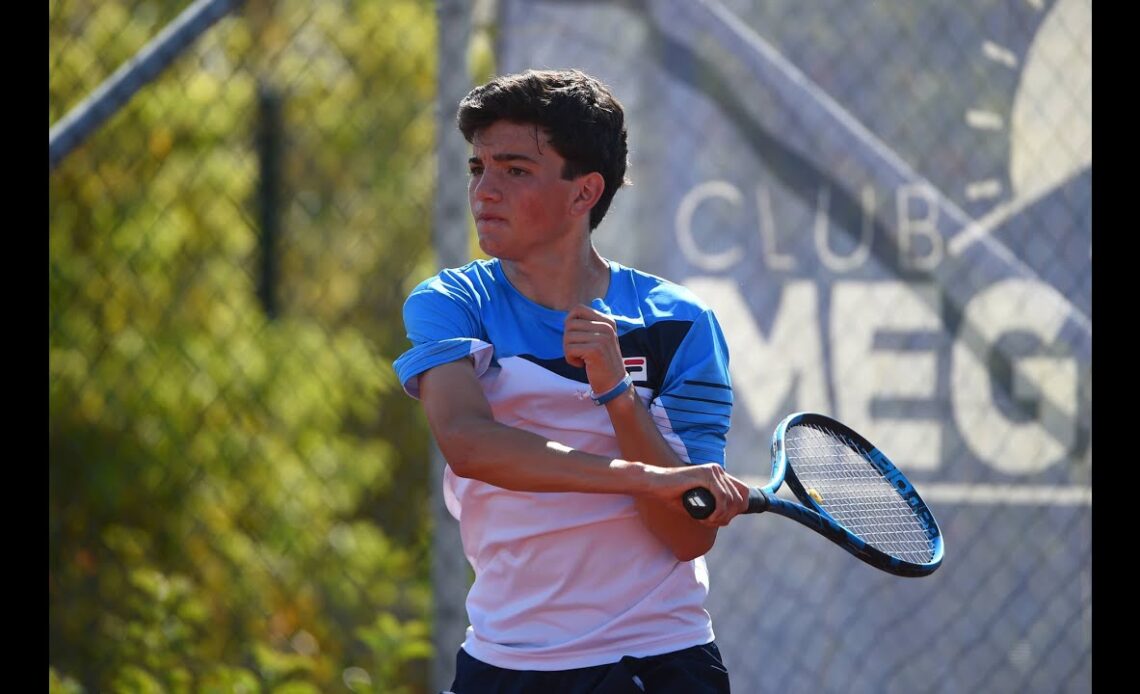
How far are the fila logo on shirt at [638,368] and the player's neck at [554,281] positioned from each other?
0.13 meters

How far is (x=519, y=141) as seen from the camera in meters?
2.31

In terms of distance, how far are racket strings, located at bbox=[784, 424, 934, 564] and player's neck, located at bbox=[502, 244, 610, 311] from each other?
50 cm

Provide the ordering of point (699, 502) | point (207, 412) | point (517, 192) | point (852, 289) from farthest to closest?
point (207, 412)
point (852, 289)
point (517, 192)
point (699, 502)

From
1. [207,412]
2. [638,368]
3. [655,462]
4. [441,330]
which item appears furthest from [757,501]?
[207,412]

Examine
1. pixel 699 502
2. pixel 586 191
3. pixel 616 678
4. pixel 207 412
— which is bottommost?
pixel 616 678

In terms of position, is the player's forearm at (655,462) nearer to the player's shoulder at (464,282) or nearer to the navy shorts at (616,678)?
the navy shorts at (616,678)

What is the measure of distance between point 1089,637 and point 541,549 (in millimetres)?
2073

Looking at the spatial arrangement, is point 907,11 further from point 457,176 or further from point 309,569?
point 309,569

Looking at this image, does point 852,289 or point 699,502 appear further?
point 852,289

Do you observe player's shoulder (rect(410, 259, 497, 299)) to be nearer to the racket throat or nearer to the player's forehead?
the player's forehead

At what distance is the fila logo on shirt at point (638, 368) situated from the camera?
2283 millimetres

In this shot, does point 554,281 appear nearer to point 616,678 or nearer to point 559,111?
point 559,111

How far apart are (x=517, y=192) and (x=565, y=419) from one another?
0.37 meters

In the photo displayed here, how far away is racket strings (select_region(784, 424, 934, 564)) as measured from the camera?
2.58 m
